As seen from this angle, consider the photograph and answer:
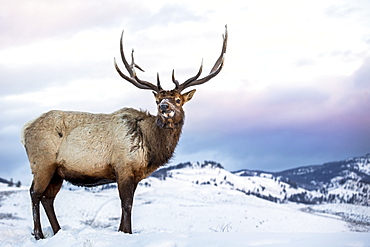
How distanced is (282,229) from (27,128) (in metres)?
19.1

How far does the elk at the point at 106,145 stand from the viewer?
9.23 m

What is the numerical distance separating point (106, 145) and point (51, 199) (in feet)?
5.73

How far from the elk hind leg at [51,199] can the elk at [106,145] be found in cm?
2

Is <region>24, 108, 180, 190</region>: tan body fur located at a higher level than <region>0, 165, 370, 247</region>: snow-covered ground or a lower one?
higher

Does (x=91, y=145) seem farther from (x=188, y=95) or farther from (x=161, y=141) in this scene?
(x=188, y=95)

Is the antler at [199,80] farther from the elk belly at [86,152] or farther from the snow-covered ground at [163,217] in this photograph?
the snow-covered ground at [163,217]

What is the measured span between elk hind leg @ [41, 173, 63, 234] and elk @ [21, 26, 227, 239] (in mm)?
20

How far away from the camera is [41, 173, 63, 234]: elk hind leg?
9.85 metres

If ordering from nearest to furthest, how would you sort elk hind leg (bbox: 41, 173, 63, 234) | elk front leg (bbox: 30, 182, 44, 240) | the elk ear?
elk front leg (bbox: 30, 182, 44, 240), the elk ear, elk hind leg (bbox: 41, 173, 63, 234)

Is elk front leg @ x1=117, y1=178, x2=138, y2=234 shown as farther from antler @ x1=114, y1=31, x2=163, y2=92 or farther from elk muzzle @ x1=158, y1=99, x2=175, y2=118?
antler @ x1=114, y1=31, x2=163, y2=92

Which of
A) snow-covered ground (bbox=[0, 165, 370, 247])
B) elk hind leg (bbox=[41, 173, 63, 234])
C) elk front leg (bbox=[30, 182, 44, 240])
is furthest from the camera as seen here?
snow-covered ground (bbox=[0, 165, 370, 247])

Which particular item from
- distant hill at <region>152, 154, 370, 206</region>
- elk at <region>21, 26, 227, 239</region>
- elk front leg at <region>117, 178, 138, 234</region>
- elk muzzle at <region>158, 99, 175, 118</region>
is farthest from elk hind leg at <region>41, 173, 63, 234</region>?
distant hill at <region>152, 154, 370, 206</region>

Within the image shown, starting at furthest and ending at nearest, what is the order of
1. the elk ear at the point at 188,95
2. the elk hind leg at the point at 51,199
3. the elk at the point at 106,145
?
the elk hind leg at the point at 51,199 → the elk ear at the point at 188,95 → the elk at the point at 106,145

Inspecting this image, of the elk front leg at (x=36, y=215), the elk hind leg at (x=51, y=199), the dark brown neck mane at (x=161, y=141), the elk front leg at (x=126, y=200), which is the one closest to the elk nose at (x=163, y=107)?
the dark brown neck mane at (x=161, y=141)
